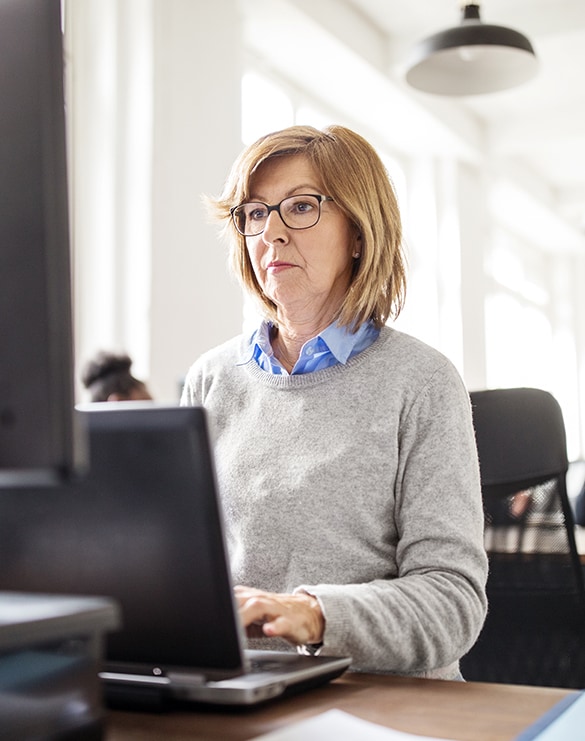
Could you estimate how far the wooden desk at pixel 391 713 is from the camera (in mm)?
748

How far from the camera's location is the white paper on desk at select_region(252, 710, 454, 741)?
2.31ft

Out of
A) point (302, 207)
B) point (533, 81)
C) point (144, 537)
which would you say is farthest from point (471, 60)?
point (533, 81)

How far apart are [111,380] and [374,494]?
1.97 m

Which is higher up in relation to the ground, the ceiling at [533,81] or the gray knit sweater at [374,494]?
the ceiling at [533,81]

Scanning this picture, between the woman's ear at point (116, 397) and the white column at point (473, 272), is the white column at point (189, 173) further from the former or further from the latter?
the white column at point (473, 272)

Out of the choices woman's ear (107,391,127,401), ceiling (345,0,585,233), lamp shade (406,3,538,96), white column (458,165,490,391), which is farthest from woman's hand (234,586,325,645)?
white column (458,165,490,391)

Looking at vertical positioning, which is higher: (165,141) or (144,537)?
(165,141)

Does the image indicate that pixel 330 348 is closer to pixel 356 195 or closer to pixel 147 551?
pixel 356 195

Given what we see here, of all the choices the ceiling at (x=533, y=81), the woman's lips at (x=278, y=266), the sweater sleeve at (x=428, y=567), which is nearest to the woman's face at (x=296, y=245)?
the woman's lips at (x=278, y=266)

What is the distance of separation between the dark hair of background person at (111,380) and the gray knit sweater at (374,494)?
167cm

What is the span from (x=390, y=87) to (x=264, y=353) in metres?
4.73

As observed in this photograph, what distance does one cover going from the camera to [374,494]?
1202 mm

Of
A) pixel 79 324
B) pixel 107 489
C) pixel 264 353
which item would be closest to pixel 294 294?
pixel 264 353

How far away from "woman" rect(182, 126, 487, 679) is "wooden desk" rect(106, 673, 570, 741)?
0.27 feet
